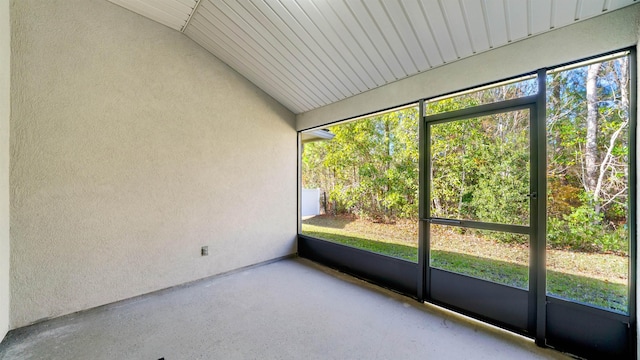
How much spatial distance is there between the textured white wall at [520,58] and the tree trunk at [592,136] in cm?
25

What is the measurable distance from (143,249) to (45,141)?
1.41 metres

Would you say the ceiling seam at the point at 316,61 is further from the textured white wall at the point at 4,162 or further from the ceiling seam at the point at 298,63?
the textured white wall at the point at 4,162

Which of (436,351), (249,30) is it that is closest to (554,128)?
(436,351)

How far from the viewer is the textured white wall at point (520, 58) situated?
5.74 ft

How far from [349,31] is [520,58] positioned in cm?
157

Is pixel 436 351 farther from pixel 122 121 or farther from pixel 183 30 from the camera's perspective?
pixel 183 30

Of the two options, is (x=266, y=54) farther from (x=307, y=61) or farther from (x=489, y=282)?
(x=489, y=282)

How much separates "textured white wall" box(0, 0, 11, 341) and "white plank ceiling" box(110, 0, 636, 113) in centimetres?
104

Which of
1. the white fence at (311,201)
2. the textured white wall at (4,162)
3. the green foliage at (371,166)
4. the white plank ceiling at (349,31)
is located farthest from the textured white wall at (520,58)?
the textured white wall at (4,162)

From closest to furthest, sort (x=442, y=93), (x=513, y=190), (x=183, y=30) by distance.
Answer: (x=513, y=190), (x=442, y=93), (x=183, y=30)

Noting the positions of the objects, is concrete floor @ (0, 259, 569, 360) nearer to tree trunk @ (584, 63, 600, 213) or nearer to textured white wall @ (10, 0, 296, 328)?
textured white wall @ (10, 0, 296, 328)

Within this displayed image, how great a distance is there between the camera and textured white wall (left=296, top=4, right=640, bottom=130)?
1.75m

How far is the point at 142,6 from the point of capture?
8.82 ft

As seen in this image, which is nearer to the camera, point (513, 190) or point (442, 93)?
point (513, 190)
